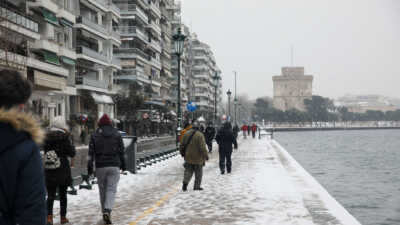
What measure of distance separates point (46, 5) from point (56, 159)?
3209 centimetres

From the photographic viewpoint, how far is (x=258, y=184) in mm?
13297

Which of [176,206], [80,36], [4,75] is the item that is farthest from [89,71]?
[4,75]

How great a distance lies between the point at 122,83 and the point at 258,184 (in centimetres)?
5163

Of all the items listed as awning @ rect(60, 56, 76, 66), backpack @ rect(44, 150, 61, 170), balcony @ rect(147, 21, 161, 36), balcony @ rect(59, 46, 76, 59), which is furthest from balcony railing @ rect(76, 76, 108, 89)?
backpack @ rect(44, 150, 61, 170)

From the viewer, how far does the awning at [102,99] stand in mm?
48175

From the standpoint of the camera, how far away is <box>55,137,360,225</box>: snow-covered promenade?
327 inches

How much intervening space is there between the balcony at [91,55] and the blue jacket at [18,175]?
4345 cm

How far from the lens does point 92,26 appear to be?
47.8 meters

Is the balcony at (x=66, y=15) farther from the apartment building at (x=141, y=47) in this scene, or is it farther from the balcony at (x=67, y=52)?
the apartment building at (x=141, y=47)

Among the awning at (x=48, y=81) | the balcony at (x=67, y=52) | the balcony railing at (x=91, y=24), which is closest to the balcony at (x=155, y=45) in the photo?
the balcony railing at (x=91, y=24)

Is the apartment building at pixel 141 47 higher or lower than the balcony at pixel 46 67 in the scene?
higher

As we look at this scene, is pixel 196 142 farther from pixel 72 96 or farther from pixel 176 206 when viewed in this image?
pixel 72 96

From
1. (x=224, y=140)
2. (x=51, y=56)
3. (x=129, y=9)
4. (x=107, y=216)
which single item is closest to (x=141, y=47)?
(x=129, y=9)

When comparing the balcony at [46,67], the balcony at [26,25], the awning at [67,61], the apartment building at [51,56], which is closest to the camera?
the balcony at [26,25]
